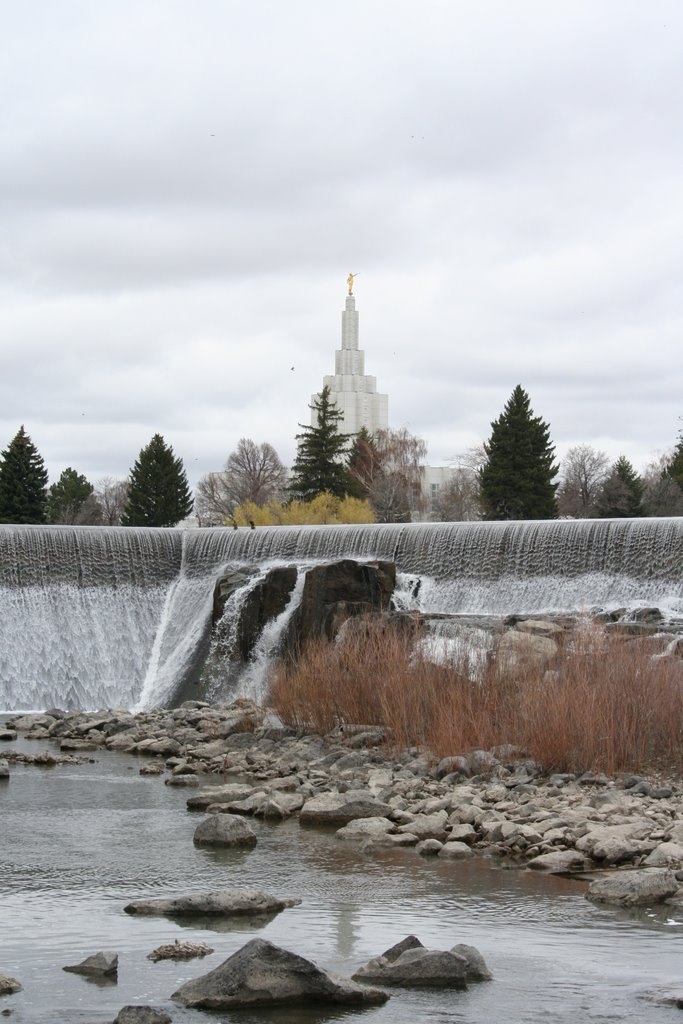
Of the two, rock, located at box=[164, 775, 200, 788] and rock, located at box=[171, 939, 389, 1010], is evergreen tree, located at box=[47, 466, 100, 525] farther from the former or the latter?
rock, located at box=[171, 939, 389, 1010]

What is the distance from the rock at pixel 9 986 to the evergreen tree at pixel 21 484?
4609cm

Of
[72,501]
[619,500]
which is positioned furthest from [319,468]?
[72,501]

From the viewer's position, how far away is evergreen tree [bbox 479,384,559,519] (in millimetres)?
55031

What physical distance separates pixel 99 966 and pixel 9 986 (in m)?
0.61

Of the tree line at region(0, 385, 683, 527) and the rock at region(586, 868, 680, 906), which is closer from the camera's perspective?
the rock at region(586, 868, 680, 906)

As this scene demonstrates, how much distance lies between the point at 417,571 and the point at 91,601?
25.1ft

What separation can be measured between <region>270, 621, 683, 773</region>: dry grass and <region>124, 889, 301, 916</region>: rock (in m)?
5.44

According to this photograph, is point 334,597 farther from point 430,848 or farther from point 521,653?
point 430,848

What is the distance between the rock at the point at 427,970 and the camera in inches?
320

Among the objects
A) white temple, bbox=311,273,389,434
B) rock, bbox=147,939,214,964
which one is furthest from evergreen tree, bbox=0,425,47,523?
white temple, bbox=311,273,389,434

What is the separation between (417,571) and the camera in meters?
30.4

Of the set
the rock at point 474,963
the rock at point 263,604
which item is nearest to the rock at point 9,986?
the rock at point 474,963

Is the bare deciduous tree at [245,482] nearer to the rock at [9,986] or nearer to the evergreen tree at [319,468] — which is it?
the evergreen tree at [319,468]

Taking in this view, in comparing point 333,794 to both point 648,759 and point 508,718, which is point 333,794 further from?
point 648,759
